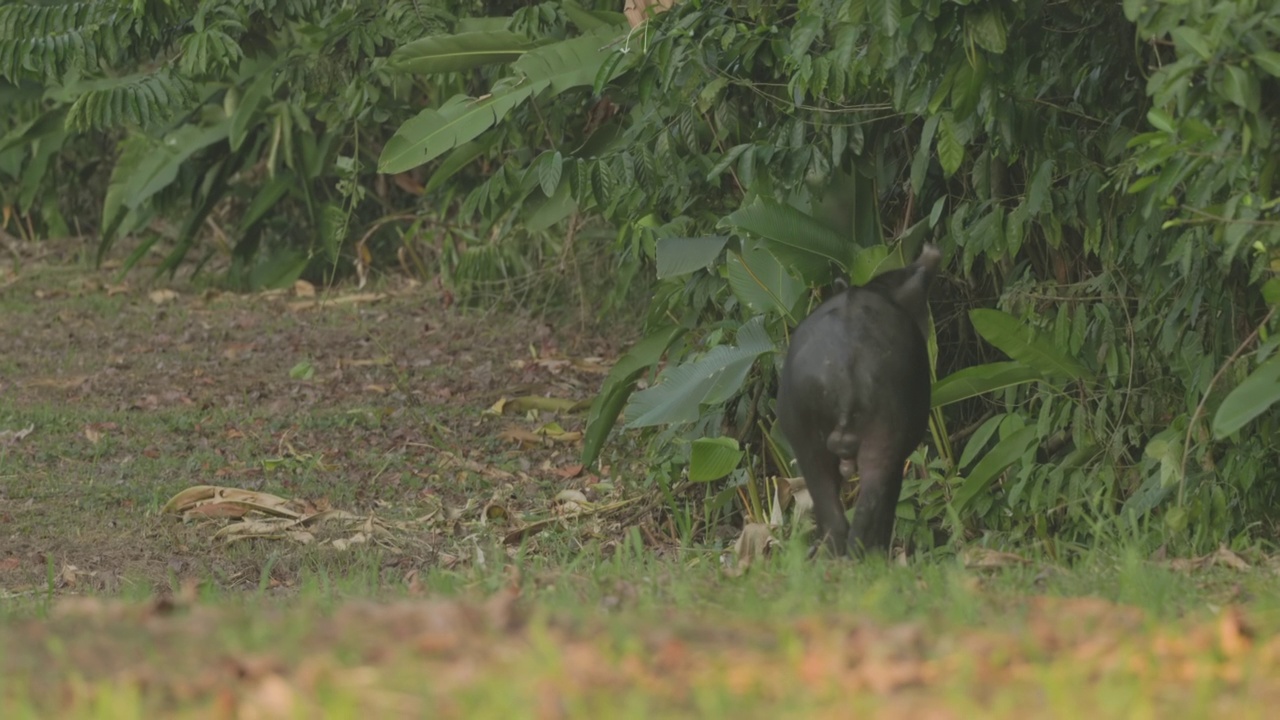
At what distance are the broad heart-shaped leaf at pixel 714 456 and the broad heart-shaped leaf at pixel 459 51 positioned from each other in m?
1.97

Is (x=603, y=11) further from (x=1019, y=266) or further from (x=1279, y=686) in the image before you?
Answer: (x=1279, y=686)

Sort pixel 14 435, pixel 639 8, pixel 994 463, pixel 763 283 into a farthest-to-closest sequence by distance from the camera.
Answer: pixel 14 435 < pixel 639 8 < pixel 763 283 < pixel 994 463

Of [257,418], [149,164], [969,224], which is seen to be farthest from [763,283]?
[149,164]

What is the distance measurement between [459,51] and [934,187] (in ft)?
6.76

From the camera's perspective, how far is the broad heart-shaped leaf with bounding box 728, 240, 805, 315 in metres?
6.12

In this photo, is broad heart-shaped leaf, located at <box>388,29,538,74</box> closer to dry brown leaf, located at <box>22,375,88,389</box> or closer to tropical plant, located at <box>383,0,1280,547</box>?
tropical plant, located at <box>383,0,1280,547</box>

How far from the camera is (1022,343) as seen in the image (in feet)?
18.4

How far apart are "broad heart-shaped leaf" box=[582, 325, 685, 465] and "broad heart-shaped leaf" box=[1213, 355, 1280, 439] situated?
2.96 m

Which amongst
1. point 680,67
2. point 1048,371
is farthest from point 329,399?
point 1048,371

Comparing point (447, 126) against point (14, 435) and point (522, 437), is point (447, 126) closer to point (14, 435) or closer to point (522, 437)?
point (522, 437)

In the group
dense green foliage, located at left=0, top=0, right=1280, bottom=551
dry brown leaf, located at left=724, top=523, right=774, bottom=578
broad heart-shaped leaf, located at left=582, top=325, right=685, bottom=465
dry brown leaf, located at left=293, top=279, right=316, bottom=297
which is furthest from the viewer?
dry brown leaf, located at left=293, top=279, right=316, bottom=297

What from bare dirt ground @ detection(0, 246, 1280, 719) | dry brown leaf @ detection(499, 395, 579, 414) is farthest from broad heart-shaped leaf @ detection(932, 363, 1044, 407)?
dry brown leaf @ detection(499, 395, 579, 414)

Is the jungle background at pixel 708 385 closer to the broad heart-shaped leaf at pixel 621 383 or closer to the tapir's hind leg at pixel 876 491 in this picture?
the broad heart-shaped leaf at pixel 621 383

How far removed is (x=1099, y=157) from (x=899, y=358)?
1910 mm
